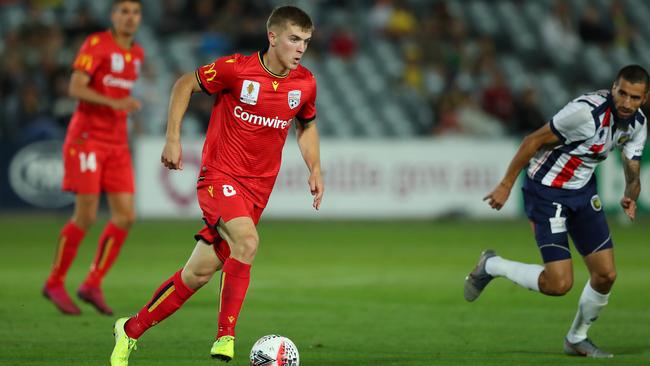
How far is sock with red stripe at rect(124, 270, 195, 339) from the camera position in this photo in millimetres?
6945

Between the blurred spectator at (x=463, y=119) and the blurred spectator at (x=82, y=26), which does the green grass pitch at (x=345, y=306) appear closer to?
the blurred spectator at (x=463, y=119)

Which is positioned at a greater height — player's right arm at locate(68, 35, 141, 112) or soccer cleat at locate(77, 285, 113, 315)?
player's right arm at locate(68, 35, 141, 112)

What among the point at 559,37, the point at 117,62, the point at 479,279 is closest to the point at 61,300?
the point at 117,62

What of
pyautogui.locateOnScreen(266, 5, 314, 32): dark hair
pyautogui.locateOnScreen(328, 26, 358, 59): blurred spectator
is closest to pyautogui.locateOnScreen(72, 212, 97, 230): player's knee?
pyautogui.locateOnScreen(266, 5, 314, 32): dark hair

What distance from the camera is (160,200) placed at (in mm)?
19281

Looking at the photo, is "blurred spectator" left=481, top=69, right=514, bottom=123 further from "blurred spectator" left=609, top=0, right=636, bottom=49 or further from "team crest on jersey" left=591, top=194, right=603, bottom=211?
"team crest on jersey" left=591, top=194, right=603, bottom=211

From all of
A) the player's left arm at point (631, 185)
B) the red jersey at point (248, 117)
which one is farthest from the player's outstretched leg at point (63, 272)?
the player's left arm at point (631, 185)

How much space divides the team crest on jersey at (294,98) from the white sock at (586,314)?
2519mm

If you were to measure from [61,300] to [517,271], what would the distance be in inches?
158

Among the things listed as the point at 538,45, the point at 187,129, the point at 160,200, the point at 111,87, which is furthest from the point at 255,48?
the point at 111,87

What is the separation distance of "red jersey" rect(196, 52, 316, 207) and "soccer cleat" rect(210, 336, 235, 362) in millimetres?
1050

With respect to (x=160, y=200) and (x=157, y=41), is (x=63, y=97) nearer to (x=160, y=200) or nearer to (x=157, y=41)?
(x=160, y=200)

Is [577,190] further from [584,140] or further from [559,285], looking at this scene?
[559,285]

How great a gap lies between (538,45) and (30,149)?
37.3ft
